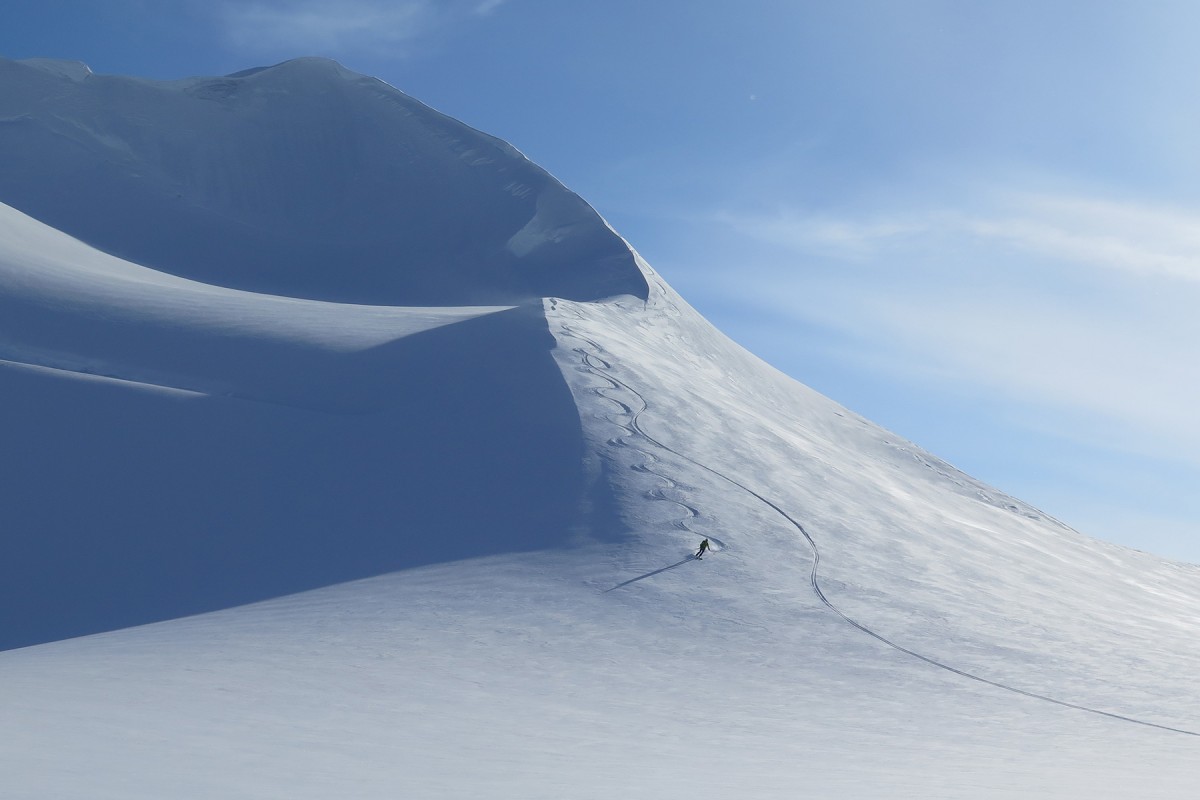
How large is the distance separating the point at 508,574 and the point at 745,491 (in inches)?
193

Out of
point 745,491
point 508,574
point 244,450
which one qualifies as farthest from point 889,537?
point 244,450

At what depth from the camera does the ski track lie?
10.5 m

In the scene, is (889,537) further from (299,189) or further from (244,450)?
(299,189)

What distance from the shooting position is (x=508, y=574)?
1262 cm

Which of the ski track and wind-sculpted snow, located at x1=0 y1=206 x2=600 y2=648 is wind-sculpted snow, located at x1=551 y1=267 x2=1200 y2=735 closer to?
the ski track

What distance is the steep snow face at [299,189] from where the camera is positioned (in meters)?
28.9

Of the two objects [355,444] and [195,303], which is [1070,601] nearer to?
[355,444]

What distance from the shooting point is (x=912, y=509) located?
1862cm

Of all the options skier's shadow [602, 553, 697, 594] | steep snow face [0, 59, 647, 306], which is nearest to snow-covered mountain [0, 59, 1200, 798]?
skier's shadow [602, 553, 697, 594]

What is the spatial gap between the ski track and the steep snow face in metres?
8.00

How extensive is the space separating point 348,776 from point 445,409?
11110mm

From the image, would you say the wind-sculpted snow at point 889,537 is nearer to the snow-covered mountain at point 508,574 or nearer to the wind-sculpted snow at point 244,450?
the snow-covered mountain at point 508,574

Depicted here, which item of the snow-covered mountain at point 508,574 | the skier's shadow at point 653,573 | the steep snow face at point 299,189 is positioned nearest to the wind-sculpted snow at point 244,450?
the snow-covered mountain at point 508,574

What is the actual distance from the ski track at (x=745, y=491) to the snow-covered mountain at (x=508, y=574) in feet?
0.21
